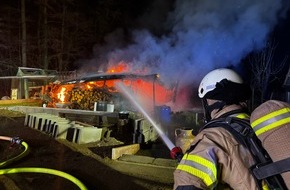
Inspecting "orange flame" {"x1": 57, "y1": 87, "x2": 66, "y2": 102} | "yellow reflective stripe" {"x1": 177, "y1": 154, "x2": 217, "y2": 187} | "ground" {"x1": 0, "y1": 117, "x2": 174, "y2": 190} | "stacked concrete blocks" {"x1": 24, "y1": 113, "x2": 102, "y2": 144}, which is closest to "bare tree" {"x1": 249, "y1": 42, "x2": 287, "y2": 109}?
"orange flame" {"x1": 57, "y1": 87, "x2": 66, "y2": 102}

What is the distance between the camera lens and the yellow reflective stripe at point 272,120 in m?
1.67

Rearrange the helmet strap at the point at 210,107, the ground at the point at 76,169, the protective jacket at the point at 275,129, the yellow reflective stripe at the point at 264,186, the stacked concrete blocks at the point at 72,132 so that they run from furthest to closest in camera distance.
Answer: the stacked concrete blocks at the point at 72,132, the ground at the point at 76,169, the helmet strap at the point at 210,107, the yellow reflective stripe at the point at 264,186, the protective jacket at the point at 275,129

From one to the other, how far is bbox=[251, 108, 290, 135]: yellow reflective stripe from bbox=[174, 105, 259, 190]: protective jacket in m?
0.17

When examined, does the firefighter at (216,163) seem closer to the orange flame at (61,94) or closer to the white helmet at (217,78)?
the white helmet at (217,78)

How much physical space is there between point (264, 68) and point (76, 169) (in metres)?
20.1

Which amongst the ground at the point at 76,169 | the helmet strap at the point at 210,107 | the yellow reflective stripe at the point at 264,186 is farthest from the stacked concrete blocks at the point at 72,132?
the yellow reflective stripe at the point at 264,186

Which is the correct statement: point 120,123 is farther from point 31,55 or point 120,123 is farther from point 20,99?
point 31,55

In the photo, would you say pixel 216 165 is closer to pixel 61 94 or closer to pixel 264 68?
pixel 61 94

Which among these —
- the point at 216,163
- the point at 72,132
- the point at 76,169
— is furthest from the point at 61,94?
the point at 216,163

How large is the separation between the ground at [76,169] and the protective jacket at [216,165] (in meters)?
3.75

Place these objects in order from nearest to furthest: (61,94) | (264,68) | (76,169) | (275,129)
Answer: (275,129), (76,169), (61,94), (264,68)

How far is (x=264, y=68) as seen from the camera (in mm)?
22328

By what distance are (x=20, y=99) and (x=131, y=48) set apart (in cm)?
860

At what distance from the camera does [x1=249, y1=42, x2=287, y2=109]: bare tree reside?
2212 centimetres
